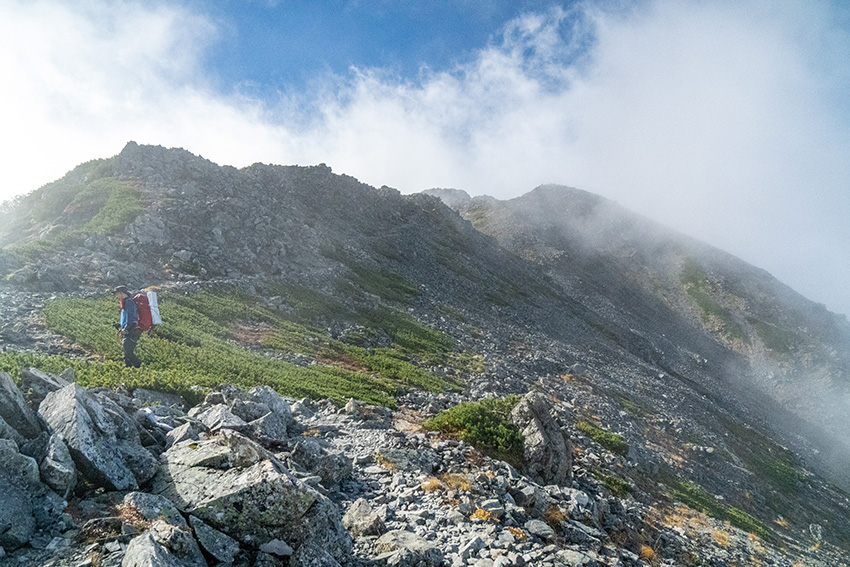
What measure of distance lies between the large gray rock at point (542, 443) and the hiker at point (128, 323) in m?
17.2

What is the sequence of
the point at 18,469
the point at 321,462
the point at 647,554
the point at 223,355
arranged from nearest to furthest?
the point at 18,469 < the point at 321,462 < the point at 647,554 < the point at 223,355

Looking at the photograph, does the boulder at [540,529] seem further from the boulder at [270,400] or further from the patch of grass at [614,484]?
the patch of grass at [614,484]

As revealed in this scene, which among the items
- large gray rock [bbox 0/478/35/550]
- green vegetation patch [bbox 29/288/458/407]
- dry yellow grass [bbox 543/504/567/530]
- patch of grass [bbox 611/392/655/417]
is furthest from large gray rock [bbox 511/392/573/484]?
patch of grass [bbox 611/392/655/417]

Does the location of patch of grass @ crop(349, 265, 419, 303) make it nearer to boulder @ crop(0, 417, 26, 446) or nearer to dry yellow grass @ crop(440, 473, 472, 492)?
dry yellow grass @ crop(440, 473, 472, 492)

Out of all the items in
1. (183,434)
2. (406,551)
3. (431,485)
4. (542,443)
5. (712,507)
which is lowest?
(712,507)

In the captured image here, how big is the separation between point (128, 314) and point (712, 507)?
119 feet

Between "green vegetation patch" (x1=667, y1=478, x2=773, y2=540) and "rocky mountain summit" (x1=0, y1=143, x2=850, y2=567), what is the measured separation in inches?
9.0

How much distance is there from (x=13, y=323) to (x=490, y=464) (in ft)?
81.7

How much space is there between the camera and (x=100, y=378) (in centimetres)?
1759

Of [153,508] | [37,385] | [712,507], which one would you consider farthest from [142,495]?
[712,507]

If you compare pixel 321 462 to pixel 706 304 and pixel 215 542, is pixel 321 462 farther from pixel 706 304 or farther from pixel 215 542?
pixel 706 304

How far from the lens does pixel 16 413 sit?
852 cm

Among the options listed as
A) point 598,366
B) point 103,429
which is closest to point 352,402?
point 103,429

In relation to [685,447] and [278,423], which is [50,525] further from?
[685,447]
